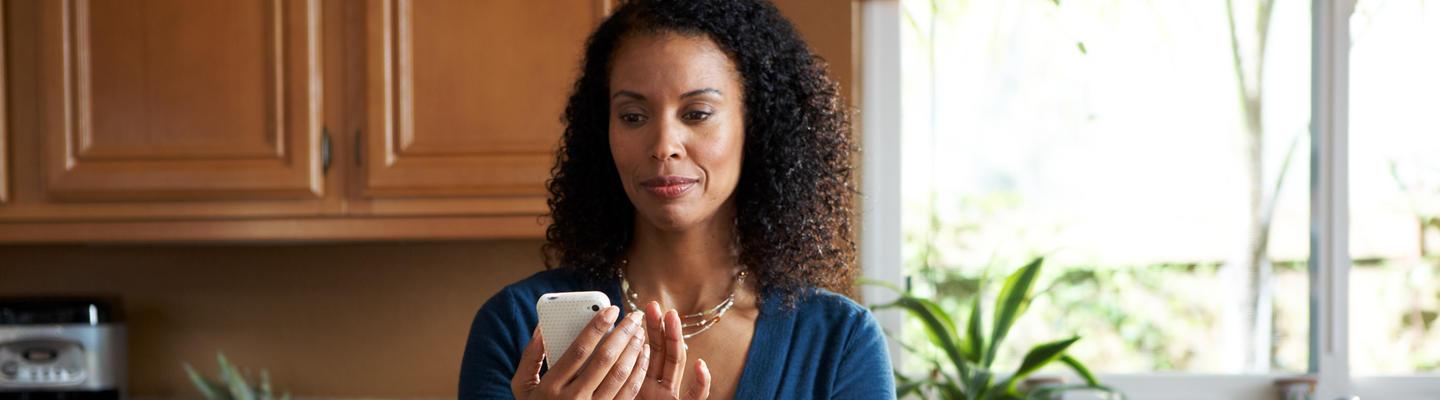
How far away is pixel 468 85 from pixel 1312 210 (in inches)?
61.2

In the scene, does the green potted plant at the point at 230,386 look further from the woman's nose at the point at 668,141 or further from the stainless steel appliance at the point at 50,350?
the woman's nose at the point at 668,141

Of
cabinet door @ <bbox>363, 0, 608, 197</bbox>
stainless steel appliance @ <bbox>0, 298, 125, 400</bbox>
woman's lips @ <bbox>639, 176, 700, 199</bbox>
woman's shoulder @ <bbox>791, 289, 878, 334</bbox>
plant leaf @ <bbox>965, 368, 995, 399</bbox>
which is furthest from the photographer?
stainless steel appliance @ <bbox>0, 298, 125, 400</bbox>

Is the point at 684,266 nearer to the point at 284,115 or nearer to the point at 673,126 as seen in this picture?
the point at 673,126

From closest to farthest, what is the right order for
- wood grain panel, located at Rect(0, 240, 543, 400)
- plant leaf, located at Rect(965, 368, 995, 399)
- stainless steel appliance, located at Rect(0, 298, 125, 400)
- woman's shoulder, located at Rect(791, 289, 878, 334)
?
1. woman's shoulder, located at Rect(791, 289, 878, 334)
2. plant leaf, located at Rect(965, 368, 995, 399)
3. stainless steel appliance, located at Rect(0, 298, 125, 400)
4. wood grain panel, located at Rect(0, 240, 543, 400)

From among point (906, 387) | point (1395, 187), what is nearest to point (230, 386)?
point (906, 387)

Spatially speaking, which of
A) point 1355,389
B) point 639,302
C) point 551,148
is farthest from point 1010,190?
point 639,302

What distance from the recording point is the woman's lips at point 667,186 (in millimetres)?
1049

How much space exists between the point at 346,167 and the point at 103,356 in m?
0.65

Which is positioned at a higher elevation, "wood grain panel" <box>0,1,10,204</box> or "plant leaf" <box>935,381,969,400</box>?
"wood grain panel" <box>0,1,10,204</box>

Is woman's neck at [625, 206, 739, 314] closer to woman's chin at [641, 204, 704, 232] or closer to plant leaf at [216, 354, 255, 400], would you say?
woman's chin at [641, 204, 704, 232]

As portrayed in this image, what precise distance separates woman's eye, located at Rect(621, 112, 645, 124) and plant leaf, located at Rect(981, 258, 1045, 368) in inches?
39.6

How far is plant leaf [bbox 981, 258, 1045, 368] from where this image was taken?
6.22 ft

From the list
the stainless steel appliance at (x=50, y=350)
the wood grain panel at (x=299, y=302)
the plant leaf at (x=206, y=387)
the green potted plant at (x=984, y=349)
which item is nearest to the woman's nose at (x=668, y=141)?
the green potted plant at (x=984, y=349)

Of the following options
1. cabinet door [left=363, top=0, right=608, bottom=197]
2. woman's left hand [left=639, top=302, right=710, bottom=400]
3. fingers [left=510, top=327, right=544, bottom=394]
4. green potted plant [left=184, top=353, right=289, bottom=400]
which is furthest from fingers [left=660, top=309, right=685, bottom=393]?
green potted plant [left=184, top=353, right=289, bottom=400]
